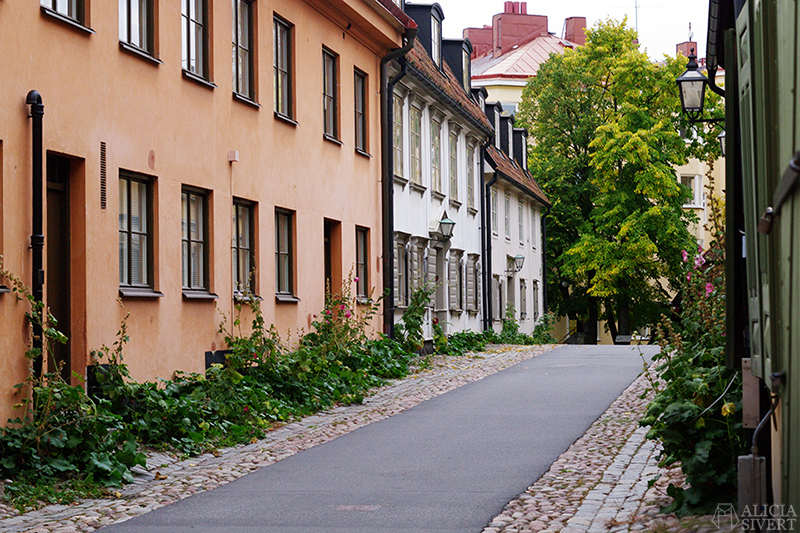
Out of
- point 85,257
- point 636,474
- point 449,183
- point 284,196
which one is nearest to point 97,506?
point 85,257

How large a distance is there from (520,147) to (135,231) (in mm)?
32277

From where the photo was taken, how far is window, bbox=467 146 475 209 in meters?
31.0

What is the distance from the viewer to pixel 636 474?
29.5 ft

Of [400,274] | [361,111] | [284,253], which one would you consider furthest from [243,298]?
[400,274]

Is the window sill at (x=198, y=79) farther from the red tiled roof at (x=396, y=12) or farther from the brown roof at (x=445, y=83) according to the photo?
the brown roof at (x=445, y=83)

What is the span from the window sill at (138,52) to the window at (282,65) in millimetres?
3929

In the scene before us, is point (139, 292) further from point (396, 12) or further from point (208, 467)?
point (396, 12)

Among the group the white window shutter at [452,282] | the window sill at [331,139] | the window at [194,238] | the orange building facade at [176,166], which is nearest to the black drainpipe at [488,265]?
the white window shutter at [452,282]

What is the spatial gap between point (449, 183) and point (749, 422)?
75.2 feet

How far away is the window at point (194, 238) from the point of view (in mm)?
13391

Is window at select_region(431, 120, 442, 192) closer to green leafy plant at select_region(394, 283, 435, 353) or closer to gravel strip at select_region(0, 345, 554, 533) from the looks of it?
green leafy plant at select_region(394, 283, 435, 353)

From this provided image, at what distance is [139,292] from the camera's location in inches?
470

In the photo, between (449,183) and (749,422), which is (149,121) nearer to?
(749,422)

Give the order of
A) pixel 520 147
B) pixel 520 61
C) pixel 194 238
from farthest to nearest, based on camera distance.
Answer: pixel 520 61
pixel 520 147
pixel 194 238
